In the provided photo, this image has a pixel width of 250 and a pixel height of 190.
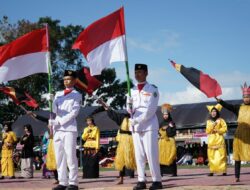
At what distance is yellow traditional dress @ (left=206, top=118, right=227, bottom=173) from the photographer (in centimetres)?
1330

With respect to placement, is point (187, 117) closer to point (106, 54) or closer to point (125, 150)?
point (125, 150)

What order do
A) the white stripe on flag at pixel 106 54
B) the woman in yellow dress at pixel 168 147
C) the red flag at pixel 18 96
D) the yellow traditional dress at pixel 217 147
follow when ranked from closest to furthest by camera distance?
the white stripe on flag at pixel 106 54 < the red flag at pixel 18 96 < the yellow traditional dress at pixel 217 147 < the woman in yellow dress at pixel 168 147

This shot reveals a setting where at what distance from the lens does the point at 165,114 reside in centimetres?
1415

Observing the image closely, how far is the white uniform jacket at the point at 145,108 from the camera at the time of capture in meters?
8.57

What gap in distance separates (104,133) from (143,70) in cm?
1835

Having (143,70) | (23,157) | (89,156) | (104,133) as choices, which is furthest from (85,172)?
(104,133)

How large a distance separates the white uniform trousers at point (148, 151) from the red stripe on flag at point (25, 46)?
3.09 metres

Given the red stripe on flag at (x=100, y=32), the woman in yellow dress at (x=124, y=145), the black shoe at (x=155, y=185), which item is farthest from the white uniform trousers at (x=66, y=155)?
the woman in yellow dress at (x=124, y=145)

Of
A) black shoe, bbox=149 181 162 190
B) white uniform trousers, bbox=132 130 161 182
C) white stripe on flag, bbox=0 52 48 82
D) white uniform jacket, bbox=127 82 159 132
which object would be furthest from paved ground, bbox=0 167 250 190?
white stripe on flag, bbox=0 52 48 82

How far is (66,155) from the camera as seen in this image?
8875 mm

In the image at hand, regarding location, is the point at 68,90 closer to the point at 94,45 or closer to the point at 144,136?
the point at 94,45

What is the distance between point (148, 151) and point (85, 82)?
3.41 metres

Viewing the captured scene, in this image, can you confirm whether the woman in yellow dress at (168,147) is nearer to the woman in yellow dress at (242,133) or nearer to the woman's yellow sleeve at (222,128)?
the woman's yellow sleeve at (222,128)

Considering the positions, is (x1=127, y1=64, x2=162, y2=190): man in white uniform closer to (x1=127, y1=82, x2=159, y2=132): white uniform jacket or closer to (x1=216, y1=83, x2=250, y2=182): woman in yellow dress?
(x1=127, y1=82, x2=159, y2=132): white uniform jacket
